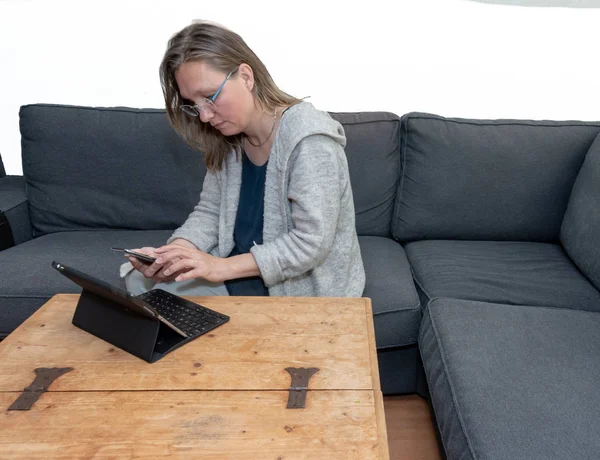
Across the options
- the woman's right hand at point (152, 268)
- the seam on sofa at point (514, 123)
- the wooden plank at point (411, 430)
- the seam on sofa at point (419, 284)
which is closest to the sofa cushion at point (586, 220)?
the seam on sofa at point (514, 123)

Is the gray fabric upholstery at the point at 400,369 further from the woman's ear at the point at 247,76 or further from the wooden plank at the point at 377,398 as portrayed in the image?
the woman's ear at the point at 247,76

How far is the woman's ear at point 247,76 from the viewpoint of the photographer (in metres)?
1.24

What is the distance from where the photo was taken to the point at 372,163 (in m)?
1.94

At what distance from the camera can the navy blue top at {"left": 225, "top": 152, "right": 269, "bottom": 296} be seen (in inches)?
54.6

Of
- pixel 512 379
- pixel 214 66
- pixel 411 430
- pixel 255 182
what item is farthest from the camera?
pixel 411 430

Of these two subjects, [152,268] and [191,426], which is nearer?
[191,426]

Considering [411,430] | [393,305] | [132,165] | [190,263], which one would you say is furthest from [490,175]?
[132,165]

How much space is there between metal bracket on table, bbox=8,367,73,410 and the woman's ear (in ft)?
2.35

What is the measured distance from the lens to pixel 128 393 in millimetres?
858

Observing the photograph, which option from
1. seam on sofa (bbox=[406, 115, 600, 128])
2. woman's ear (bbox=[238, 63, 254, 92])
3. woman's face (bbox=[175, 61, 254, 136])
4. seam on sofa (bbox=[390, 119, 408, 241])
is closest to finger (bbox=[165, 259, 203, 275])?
woman's face (bbox=[175, 61, 254, 136])

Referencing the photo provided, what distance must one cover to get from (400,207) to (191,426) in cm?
134

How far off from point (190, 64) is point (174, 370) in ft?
2.16

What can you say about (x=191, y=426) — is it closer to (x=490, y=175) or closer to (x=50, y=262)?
(x=50, y=262)

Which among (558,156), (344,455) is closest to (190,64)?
(344,455)
